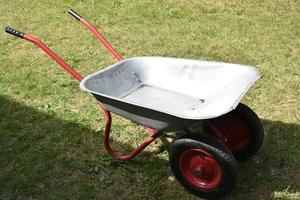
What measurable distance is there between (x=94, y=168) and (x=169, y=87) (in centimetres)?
100

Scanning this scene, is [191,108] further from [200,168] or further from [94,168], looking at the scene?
[94,168]

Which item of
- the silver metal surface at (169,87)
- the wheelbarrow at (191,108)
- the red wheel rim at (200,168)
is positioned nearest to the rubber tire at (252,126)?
the wheelbarrow at (191,108)

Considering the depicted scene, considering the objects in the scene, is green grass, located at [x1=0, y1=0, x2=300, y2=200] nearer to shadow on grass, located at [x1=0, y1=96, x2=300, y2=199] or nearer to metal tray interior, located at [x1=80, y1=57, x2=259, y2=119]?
shadow on grass, located at [x1=0, y1=96, x2=300, y2=199]

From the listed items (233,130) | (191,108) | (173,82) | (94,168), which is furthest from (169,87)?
(94,168)

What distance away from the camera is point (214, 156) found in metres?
2.74

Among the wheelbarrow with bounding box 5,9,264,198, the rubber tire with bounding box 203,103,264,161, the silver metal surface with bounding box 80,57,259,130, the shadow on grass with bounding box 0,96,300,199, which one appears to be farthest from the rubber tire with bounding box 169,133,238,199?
the rubber tire with bounding box 203,103,264,161

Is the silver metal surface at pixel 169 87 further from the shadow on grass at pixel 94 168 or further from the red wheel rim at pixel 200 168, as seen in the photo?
the shadow on grass at pixel 94 168

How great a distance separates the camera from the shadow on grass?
327cm

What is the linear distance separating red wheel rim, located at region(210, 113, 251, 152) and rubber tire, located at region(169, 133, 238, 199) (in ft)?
1.47

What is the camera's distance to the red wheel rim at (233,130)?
3.22m

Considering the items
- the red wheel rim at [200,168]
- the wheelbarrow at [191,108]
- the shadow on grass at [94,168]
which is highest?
the wheelbarrow at [191,108]

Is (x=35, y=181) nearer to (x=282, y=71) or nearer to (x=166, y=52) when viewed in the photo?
(x=166, y=52)

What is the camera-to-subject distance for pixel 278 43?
19.1ft

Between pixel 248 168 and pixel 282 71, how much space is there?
206 cm
